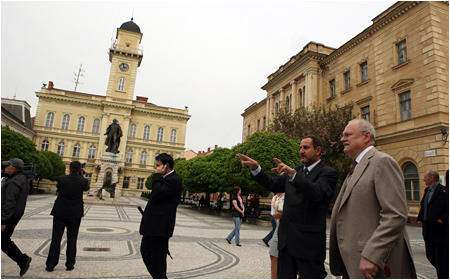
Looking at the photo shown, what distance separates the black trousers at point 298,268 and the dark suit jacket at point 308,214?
0.21 ft

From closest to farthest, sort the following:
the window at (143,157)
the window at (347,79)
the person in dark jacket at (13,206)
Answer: the person in dark jacket at (13,206) < the window at (347,79) < the window at (143,157)

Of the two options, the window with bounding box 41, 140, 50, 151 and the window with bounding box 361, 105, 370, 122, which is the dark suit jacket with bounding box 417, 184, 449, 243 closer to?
the window with bounding box 361, 105, 370, 122

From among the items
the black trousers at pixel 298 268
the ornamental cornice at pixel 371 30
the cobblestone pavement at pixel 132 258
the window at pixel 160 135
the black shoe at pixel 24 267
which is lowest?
the cobblestone pavement at pixel 132 258

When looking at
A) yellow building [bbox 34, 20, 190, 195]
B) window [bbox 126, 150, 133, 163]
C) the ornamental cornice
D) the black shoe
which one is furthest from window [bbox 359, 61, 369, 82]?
window [bbox 126, 150, 133, 163]

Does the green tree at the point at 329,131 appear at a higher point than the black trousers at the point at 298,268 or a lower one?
higher

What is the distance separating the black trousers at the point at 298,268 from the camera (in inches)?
103

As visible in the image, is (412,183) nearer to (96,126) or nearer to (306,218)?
(306,218)

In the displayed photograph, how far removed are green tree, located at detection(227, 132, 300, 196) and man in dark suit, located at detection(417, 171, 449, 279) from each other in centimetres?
1008

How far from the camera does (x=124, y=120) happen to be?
5009 cm

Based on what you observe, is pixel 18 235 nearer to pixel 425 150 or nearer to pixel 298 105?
pixel 425 150

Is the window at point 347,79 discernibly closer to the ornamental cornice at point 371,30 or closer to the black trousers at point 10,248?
the ornamental cornice at point 371,30

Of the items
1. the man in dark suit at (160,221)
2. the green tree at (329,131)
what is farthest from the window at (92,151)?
the man in dark suit at (160,221)

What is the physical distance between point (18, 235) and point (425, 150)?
20.1 meters

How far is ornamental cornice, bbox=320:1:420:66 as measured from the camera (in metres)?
19.5
